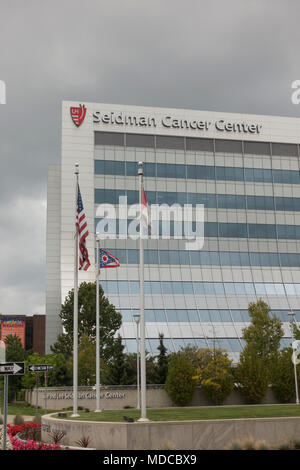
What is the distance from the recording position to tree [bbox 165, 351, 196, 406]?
44.0 metres

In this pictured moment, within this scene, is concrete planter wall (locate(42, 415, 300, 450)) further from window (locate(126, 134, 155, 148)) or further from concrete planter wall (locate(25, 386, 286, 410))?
window (locate(126, 134, 155, 148))

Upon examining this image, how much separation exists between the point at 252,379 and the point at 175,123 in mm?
41747

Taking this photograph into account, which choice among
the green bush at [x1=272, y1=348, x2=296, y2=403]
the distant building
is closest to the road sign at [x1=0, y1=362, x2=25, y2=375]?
the green bush at [x1=272, y1=348, x2=296, y2=403]

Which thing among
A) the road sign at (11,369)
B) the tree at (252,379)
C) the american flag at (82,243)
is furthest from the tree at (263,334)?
the road sign at (11,369)

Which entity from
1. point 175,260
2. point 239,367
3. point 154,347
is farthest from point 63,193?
point 239,367

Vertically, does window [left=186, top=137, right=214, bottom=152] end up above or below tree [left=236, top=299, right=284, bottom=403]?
above

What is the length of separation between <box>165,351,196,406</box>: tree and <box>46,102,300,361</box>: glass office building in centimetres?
2042

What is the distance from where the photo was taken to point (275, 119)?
79938mm

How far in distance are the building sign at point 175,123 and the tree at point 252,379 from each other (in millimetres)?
39965

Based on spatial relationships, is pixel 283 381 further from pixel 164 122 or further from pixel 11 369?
pixel 164 122

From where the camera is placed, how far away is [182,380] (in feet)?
145

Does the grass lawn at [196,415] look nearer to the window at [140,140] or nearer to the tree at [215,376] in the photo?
the tree at [215,376]

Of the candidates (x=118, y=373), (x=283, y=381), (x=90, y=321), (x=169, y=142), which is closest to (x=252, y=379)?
(x=283, y=381)

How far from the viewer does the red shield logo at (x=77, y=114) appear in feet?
240
